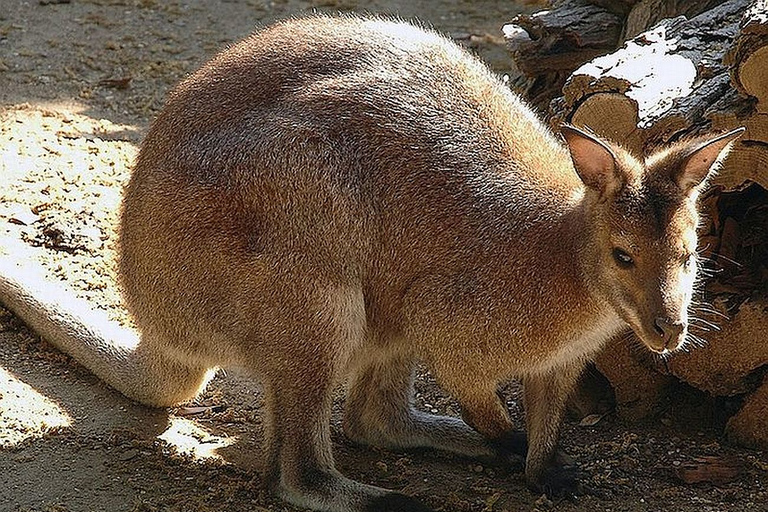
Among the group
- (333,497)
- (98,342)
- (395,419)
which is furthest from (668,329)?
(98,342)

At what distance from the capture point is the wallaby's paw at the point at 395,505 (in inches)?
172

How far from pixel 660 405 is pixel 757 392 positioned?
46cm

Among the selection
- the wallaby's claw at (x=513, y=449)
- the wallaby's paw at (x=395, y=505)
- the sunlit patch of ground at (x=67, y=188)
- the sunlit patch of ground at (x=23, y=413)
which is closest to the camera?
the wallaby's paw at (x=395, y=505)

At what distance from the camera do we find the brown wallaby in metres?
4.29

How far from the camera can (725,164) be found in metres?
4.29

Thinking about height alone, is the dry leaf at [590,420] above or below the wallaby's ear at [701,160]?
below

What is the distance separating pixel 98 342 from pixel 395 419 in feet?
4.37

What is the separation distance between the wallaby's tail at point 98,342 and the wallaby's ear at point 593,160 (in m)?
1.82

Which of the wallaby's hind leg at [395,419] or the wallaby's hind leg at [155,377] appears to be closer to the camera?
the wallaby's hind leg at [155,377]

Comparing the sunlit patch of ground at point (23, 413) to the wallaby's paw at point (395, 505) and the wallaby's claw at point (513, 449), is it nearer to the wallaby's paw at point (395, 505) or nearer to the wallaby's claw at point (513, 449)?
the wallaby's paw at point (395, 505)

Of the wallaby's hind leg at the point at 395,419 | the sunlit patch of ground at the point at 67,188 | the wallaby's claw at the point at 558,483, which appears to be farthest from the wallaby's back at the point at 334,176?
the sunlit patch of ground at the point at 67,188

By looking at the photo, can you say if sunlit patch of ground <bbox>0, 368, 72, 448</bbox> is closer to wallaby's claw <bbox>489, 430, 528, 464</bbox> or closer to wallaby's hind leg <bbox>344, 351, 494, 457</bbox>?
wallaby's hind leg <bbox>344, 351, 494, 457</bbox>

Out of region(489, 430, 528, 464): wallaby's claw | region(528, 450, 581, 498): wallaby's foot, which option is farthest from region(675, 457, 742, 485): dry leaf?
region(489, 430, 528, 464): wallaby's claw

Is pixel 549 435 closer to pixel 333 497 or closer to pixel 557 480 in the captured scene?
pixel 557 480
